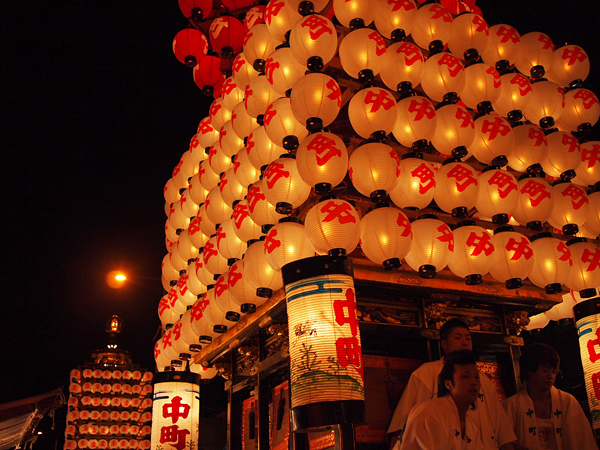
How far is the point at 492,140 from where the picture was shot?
7223mm

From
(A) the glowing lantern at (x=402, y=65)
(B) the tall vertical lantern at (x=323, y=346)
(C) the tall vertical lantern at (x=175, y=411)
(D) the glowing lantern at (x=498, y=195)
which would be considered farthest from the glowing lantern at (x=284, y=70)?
(C) the tall vertical lantern at (x=175, y=411)

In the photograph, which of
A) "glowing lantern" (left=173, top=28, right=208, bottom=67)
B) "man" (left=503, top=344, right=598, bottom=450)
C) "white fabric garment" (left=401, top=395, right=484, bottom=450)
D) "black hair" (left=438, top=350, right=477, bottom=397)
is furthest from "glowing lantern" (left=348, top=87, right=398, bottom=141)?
"glowing lantern" (left=173, top=28, right=208, bottom=67)

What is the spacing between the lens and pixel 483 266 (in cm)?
667

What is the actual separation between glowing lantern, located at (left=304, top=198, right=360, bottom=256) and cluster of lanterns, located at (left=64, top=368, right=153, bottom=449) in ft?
53.7

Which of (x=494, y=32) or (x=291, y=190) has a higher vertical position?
(x=494, y=32)

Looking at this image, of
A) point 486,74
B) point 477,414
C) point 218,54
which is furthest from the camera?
point 218,54

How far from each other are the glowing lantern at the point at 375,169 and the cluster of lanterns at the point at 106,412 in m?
16.5

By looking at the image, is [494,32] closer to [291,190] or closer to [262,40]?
[262,40]

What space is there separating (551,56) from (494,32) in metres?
1.12

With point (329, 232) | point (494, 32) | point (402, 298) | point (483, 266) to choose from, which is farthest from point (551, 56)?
point (329, 232)

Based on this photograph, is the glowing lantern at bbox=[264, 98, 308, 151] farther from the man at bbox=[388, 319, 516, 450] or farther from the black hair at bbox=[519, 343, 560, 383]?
the black hair at bbox=[519, 343, 560, 383]

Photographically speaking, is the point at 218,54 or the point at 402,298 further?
the point at 218,54

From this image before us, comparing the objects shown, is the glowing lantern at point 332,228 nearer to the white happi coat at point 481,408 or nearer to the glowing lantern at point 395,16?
the white happi coat at point 481,408

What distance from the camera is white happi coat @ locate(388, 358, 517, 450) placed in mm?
4938
